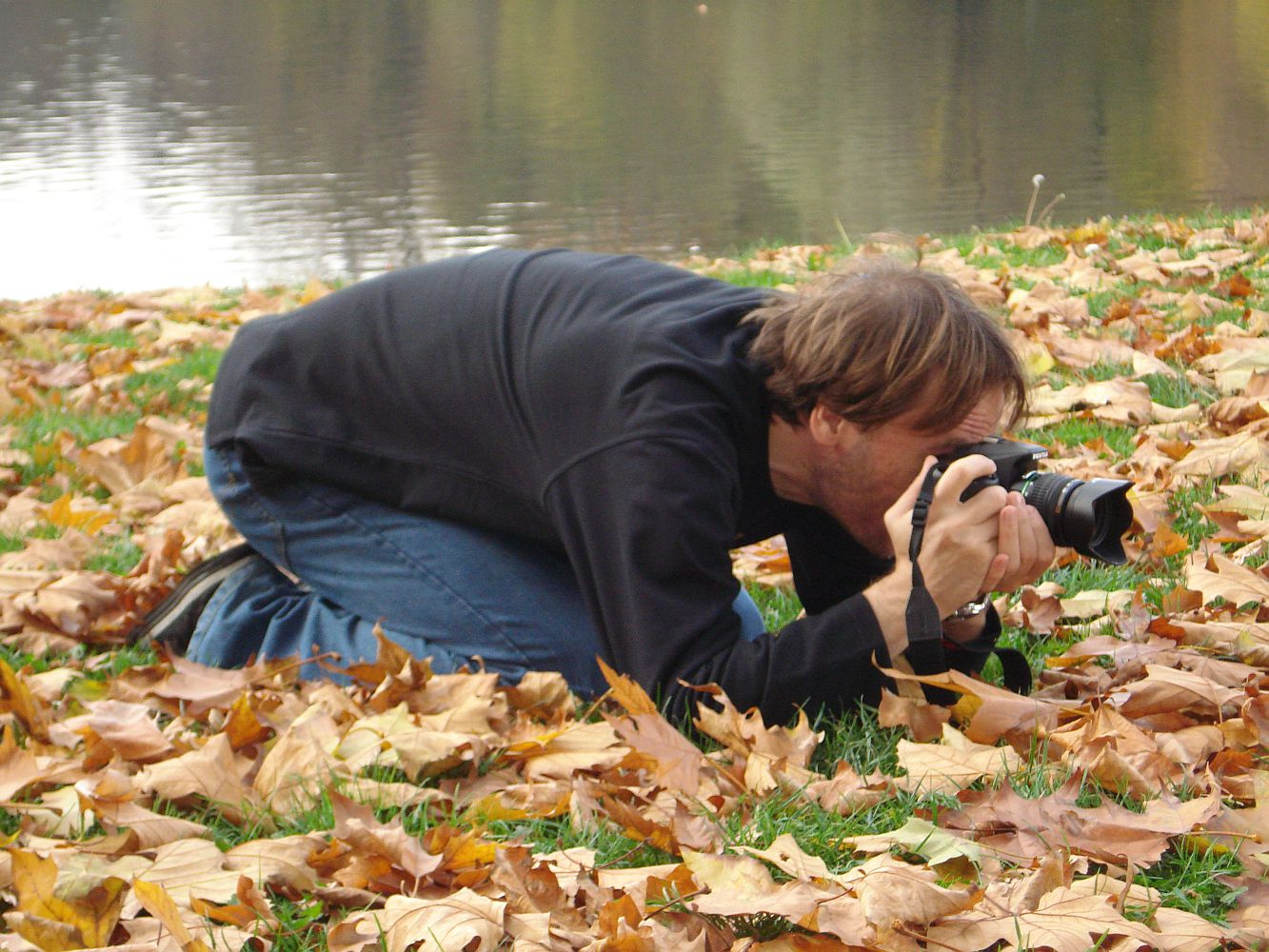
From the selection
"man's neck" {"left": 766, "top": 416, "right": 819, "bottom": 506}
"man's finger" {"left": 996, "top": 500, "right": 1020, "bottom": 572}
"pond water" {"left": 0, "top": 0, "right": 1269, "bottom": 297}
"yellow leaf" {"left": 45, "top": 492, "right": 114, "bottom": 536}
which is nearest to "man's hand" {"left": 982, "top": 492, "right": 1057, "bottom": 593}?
"man's finger" {"left": 996, "top": 500, "right": 1020, "bottom": 572}

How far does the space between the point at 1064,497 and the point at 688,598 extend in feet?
1.98

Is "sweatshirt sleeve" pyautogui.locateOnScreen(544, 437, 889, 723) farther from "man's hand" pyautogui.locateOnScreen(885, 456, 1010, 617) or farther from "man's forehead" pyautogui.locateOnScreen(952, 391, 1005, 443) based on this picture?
"man's forehead" pyautogui.locateOnScreen(952, 391, 1005, 443)

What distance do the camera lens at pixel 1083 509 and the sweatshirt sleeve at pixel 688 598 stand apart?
0.32 meters

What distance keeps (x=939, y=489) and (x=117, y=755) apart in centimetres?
137

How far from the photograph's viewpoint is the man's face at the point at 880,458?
2.24 metres

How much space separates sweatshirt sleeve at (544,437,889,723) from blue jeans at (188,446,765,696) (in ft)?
1.31

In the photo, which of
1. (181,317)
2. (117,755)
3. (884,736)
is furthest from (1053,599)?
(181,317)

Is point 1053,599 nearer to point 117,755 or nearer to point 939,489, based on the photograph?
point 939,489

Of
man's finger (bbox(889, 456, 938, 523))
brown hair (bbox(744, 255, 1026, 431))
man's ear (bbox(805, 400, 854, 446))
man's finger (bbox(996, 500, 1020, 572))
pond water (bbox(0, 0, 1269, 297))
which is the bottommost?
pond water (bbox(0, 0, 1269, 297))

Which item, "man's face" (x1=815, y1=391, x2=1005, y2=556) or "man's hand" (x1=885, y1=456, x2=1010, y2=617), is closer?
"man's hand" (x1=885, y1=456, x2=1010, y2=617)

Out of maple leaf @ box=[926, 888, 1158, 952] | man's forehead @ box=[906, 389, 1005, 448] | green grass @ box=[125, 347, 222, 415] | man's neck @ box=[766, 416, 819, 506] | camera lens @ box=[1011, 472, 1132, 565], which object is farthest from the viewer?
green grass @ box=[125, 347, 222, 415]

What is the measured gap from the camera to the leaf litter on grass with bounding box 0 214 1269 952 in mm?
1629

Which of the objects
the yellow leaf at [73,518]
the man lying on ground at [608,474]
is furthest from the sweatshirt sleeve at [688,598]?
the yellow leaf at [73,518]

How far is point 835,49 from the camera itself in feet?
67.4
